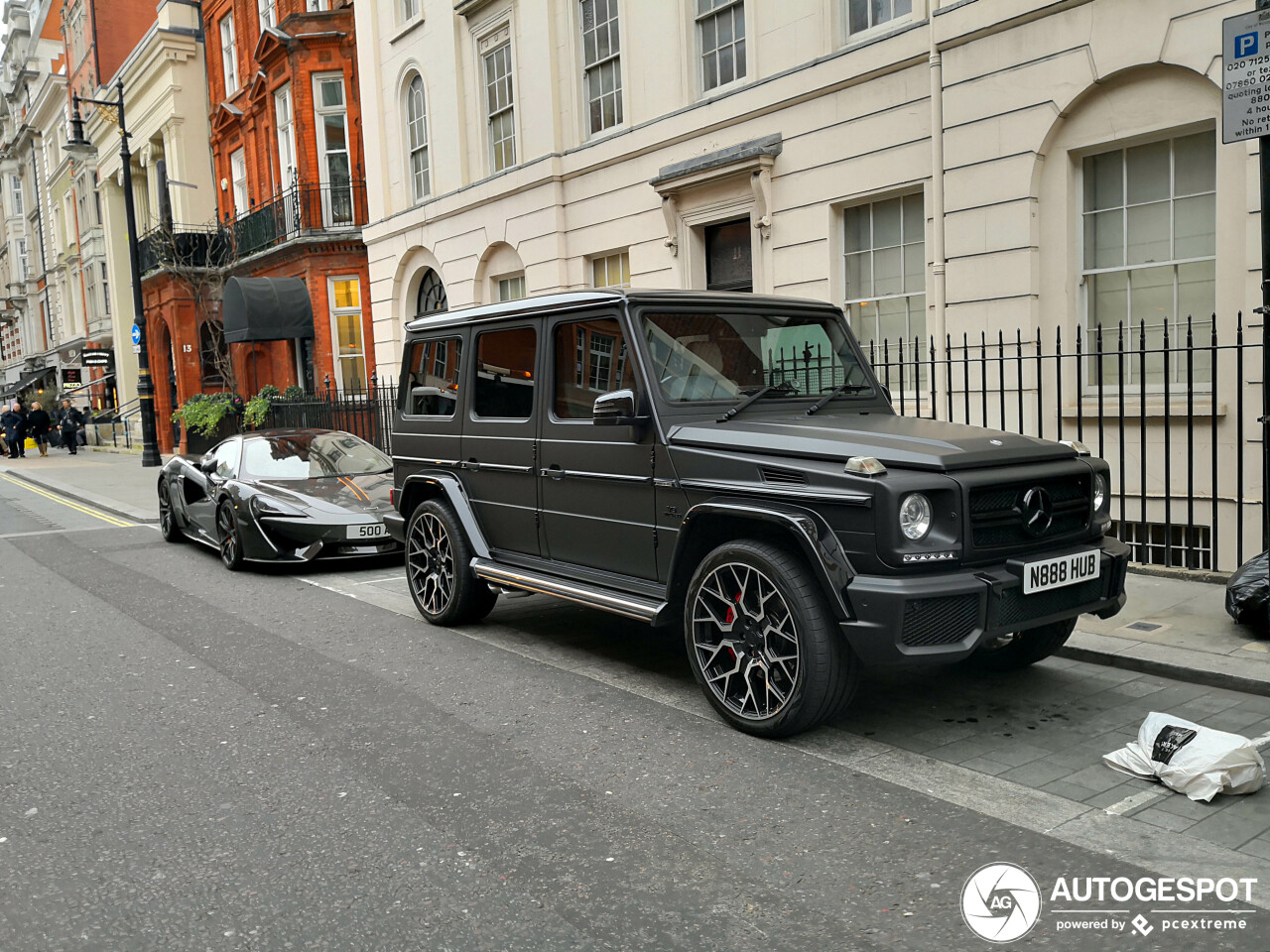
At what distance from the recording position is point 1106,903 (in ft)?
10.4

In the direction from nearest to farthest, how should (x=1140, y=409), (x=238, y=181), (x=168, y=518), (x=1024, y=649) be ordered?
1. (x=1024, y=649)
2. (x=1140, y=409)
3. (x=168, y=518)
4. (x=238, y=181)

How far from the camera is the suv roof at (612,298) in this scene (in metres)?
5.61

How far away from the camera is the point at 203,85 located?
29328mm

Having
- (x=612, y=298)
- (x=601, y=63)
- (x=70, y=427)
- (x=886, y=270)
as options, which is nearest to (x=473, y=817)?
(x=612, y=298)

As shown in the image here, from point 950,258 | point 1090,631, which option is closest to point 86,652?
point 1090,631

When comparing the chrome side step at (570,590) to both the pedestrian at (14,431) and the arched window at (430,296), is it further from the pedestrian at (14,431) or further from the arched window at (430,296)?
the pedestrian at (14,431)

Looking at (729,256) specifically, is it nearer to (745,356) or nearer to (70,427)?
(745,356)

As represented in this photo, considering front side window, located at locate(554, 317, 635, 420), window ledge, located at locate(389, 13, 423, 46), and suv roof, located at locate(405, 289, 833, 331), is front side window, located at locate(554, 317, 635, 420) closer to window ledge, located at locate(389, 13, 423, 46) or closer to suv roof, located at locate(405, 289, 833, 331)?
suv roof, located at locate(405, 289, 833, 331)

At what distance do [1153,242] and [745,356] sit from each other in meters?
5.01

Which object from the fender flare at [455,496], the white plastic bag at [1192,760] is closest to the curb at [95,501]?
the fender flare at [455,496]

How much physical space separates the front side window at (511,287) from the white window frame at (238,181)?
43.7 feet

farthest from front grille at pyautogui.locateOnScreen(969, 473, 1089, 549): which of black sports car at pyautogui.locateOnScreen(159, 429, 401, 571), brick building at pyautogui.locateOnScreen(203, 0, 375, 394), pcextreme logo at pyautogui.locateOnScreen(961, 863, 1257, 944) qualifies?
brick building at pyautogui.locateOnScreen(203, 0, 375, 394)

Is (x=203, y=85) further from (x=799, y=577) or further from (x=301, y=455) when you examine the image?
(x=799, y=577)

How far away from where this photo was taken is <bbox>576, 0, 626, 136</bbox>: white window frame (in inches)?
560
